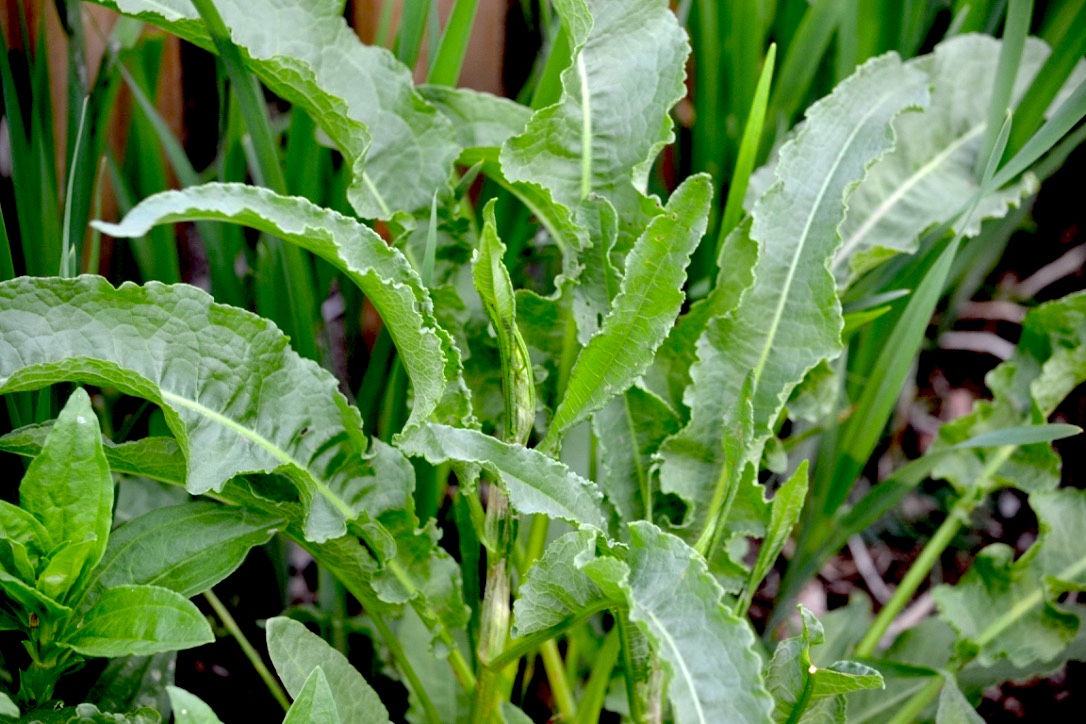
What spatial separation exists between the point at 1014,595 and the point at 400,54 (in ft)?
2.63

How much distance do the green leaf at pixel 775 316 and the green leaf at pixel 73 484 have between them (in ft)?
1.42

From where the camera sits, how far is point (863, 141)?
2.76 feet

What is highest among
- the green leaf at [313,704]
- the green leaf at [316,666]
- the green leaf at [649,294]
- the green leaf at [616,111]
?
the green leaf at [616,111]

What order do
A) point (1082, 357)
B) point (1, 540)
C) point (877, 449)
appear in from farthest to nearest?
point (877, 449), point (1082, 357), point (1, 540)

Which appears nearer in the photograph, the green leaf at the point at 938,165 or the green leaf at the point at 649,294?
the green leaf at the point at 649,294

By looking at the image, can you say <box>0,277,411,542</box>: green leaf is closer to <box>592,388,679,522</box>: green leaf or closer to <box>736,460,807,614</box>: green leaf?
<box>592,388,679,522</box>: green leaf

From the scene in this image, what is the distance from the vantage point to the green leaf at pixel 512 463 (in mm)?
622

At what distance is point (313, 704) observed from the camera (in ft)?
1.79

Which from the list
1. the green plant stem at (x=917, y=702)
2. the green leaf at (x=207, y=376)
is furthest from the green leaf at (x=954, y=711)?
the green leaf at (x=207, y=376)

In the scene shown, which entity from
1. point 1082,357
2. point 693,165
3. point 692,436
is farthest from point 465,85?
point 1082,357

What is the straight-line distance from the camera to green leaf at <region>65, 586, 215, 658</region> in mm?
553

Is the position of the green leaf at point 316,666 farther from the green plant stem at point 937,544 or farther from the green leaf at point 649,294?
the green plant stem at point 937,544

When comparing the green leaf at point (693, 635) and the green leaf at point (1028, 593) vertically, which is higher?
the green leaf at point (693, 635)

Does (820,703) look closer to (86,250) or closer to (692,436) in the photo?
(692,436)
